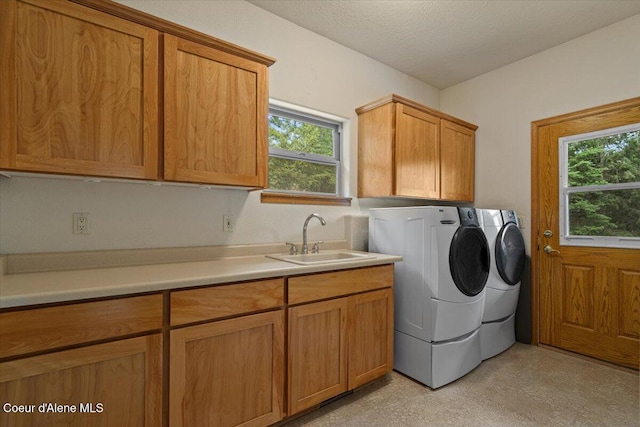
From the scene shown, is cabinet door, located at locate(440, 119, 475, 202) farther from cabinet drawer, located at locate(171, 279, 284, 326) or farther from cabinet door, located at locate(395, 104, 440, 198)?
cabinet drawer, located at locate(171, 279, 284, 326)

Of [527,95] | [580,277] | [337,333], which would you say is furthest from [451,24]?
[337,333]

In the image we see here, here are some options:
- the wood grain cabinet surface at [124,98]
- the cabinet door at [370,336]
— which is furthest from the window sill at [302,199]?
the cabinet door at [370,336]

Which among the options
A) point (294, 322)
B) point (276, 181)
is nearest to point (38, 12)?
point (276, 181)

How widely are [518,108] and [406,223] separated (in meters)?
1.86

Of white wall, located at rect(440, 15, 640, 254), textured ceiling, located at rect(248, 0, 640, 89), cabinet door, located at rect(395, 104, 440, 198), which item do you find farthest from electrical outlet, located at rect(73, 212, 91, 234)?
white wall, located at rect(440, 15, 640, 254)

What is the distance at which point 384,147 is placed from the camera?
2.70 metres

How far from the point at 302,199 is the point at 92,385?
1.70m

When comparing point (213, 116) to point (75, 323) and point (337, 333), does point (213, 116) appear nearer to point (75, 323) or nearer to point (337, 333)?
point (75, 323)

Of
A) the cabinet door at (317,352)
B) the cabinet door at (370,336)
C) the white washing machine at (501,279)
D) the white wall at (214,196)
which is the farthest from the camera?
the white washing machine at (501,279)

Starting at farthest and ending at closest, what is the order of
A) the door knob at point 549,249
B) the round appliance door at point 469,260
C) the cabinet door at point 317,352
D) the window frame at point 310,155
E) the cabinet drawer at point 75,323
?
the door knob at point 549,249 < the window frame at point 310,155 < the round appliance door at point 469,260 < the cabinet door at point 317,352 < the cabinet drawer at point 75,323

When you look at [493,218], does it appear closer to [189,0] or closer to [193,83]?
[193,83]

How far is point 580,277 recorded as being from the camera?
2.70 metres

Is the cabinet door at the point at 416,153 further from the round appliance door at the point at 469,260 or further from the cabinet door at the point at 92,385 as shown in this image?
the cabinet door at the point at 92,385

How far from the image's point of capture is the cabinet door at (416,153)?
2686 mm
